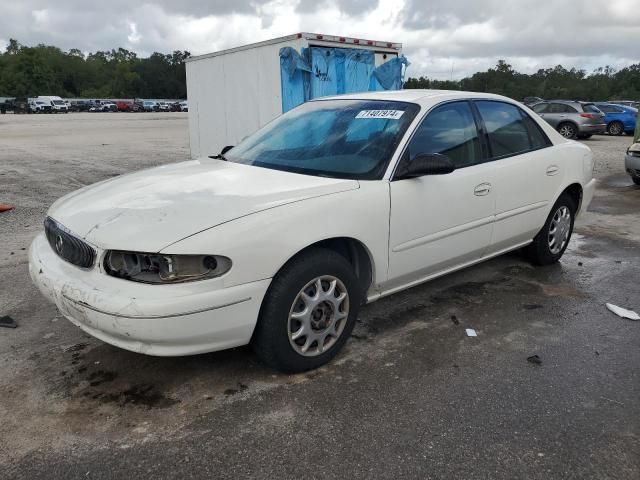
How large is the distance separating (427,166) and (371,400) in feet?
4.67

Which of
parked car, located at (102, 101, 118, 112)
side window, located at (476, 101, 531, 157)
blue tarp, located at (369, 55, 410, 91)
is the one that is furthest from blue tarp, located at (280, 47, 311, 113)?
parked car, located at (102, 101, 118, 112)

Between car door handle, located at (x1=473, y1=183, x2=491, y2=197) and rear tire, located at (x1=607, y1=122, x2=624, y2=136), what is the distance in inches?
890

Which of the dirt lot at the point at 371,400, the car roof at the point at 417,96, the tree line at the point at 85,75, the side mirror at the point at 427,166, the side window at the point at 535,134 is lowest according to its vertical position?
the dirt lot at the point at 371,400

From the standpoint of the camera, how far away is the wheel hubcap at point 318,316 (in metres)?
2.99

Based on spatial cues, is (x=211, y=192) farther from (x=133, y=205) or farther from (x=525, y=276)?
(x=525, y=276)

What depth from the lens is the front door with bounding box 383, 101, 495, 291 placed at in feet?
11.3

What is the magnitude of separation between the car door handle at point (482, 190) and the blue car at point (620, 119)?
72.2 ft

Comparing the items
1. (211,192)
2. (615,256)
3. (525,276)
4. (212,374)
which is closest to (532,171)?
(525,276)

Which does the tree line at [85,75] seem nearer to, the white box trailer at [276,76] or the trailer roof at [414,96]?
the white box trailer at [276,76]

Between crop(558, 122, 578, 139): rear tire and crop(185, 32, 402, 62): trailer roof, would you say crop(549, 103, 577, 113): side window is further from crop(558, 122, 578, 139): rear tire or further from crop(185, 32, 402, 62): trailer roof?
crop(185, 32, 402, 62): trailer roof

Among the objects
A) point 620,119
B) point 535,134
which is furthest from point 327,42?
point 620,119

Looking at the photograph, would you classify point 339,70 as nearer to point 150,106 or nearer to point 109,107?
point 109,107

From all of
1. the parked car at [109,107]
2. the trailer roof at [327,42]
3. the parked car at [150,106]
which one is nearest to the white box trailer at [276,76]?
the trailer roof at [327,42]

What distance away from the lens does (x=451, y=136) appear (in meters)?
3.88
